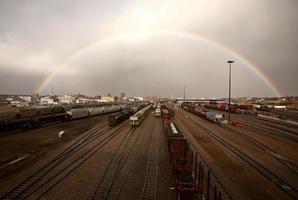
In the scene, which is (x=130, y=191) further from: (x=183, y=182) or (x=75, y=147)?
(x=75, y=147)

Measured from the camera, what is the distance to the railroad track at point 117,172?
11.5 metres

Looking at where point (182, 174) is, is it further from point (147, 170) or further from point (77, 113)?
point (77, 113)

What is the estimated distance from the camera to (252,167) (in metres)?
16.2

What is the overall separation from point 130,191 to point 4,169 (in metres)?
10.9

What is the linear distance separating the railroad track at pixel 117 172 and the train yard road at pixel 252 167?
712cm

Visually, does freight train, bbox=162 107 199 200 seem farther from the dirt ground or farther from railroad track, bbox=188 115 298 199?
the dirt ground

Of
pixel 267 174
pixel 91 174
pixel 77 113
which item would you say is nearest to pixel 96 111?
pixel 77 113

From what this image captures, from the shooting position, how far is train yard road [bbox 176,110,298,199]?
39.4ft

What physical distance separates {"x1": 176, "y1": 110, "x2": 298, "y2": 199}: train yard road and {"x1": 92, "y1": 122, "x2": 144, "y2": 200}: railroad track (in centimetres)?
712

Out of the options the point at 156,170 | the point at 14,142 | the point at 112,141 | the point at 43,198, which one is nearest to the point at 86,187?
the point at 43,198

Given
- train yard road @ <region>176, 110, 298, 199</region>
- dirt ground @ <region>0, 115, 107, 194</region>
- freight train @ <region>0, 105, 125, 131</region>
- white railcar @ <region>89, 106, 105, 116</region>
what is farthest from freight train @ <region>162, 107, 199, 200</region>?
white railcar @ <region>89, 106, 105, 116</region>

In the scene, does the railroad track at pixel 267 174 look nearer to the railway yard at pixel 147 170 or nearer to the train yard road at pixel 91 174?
the railway yard at pixel 147 170

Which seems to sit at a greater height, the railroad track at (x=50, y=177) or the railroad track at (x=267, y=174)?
the railroad track at (x=50, y=177)

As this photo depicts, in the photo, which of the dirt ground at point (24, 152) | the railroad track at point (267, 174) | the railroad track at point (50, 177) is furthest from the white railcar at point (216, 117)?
the dirt ground at point (24, 152)
